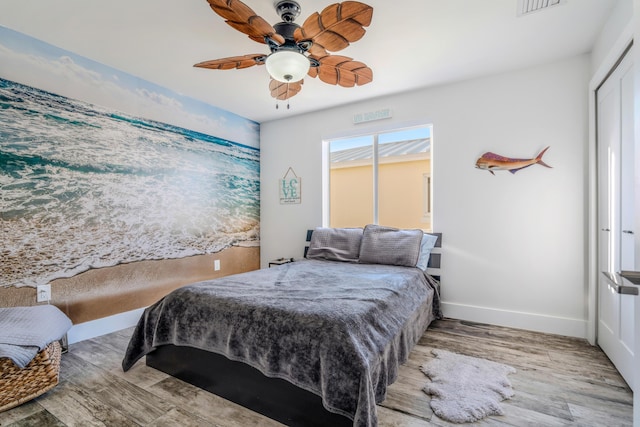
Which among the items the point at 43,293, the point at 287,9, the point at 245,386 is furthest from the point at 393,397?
the point at 43,293

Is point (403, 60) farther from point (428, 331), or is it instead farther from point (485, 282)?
point (428, 331)

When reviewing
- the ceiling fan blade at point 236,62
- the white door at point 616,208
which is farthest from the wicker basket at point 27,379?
the white door at point 616,208

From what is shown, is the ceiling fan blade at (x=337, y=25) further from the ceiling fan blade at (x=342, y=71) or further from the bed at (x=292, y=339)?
the bed at (x=292, y=339)

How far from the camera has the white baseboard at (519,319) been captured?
2697 millimetres

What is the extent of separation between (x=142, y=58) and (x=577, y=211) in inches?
161

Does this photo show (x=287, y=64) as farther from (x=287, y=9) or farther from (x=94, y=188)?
(x=94, y=188)

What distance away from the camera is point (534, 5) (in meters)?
2.04

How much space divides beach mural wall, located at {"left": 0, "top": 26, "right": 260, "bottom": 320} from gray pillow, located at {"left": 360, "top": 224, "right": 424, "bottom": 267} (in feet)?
6.30

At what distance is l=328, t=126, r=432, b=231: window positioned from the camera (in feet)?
12.4

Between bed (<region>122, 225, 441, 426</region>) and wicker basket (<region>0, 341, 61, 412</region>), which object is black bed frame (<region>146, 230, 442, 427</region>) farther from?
wicker basket (<region>0, 341, 61, 412</region>)

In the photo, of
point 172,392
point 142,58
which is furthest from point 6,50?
point 172,392

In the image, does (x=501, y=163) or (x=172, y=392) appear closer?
(x=172, y=392)

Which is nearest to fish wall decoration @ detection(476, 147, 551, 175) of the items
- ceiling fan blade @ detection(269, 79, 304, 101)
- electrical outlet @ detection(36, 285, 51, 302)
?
ceiling fan blade @ detection(269, 79, 304, 101)

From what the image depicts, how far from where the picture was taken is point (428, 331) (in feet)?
9.34
